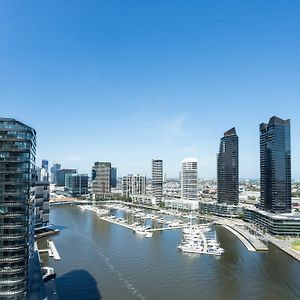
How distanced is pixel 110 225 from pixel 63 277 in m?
28.6

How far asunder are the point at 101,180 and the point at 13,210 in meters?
91.5

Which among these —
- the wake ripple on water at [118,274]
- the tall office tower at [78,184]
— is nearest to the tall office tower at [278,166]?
the wake ripple on water at [118,274]

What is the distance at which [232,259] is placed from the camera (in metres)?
32.0

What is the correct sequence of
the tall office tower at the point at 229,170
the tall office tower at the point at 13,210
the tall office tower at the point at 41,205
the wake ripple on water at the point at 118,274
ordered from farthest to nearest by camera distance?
the tall office tower at the point at 229,170, the tall office tower at the point at 41,205, the wake ripple on water at the point at 118,274, the tall office tower at the point at 13,210

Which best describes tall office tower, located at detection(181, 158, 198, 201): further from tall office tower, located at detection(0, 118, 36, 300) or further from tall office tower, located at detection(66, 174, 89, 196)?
tall office tower, located at detection(0, 118, 36, 300)

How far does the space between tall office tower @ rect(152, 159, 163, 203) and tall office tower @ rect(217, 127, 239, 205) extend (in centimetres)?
2290

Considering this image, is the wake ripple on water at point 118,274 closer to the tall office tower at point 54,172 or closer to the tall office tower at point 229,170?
the tall office tower at point 229,170

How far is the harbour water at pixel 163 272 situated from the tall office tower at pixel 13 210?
7720 millimetres

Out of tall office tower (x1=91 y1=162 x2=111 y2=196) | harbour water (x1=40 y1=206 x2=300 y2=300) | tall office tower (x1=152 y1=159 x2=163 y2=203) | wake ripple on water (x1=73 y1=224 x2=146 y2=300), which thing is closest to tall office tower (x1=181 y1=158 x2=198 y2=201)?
tall office tower (x1=152 y1=159 x2=163 y2=203)

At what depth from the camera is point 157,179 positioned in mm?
92938

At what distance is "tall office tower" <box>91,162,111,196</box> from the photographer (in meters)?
105

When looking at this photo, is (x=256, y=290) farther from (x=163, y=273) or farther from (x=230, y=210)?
(x=230, y=210)

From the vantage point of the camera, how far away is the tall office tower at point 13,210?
1469 cm

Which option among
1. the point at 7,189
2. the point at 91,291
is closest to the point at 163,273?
the point at 91,291
